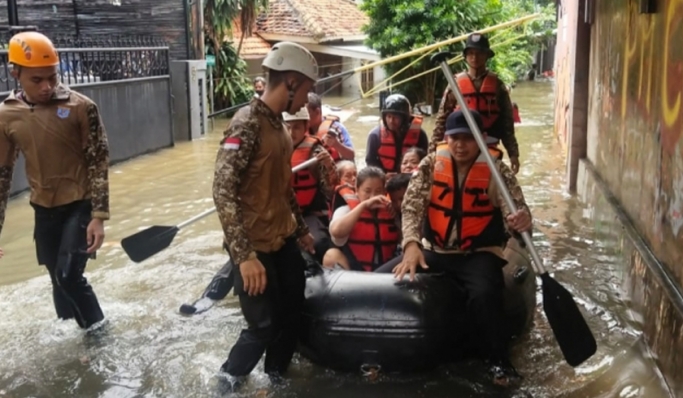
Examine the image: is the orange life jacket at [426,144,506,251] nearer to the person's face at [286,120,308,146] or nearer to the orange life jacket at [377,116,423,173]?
the person's face at [286,120,308,146]

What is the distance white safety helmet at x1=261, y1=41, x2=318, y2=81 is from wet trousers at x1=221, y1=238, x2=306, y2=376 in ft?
2.97

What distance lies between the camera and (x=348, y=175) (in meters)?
5.55

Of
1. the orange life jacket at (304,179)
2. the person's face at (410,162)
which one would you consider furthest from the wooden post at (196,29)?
the orange life jacket at (304,179)

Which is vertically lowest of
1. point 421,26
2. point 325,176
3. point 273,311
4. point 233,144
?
point 273,311

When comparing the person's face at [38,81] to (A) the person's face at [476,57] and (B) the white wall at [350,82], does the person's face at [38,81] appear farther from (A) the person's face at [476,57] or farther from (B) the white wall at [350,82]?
(B) the white wall at [350,82]

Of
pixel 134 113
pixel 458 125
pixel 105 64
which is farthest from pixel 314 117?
pixel 134 113

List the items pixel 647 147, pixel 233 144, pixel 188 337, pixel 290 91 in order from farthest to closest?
pixel 647 147, pixel 188 337, pixel 290 91, pixel 233 144

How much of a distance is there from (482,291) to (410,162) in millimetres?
1977

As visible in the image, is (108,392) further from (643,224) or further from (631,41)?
(631,41)

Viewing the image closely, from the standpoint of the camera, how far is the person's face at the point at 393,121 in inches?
242

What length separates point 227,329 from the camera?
4934mm

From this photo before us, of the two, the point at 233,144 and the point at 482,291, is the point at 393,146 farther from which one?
the point at 233,144

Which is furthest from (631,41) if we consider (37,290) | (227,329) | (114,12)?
(114,12)

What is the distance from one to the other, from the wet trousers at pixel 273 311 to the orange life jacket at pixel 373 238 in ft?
3.02
